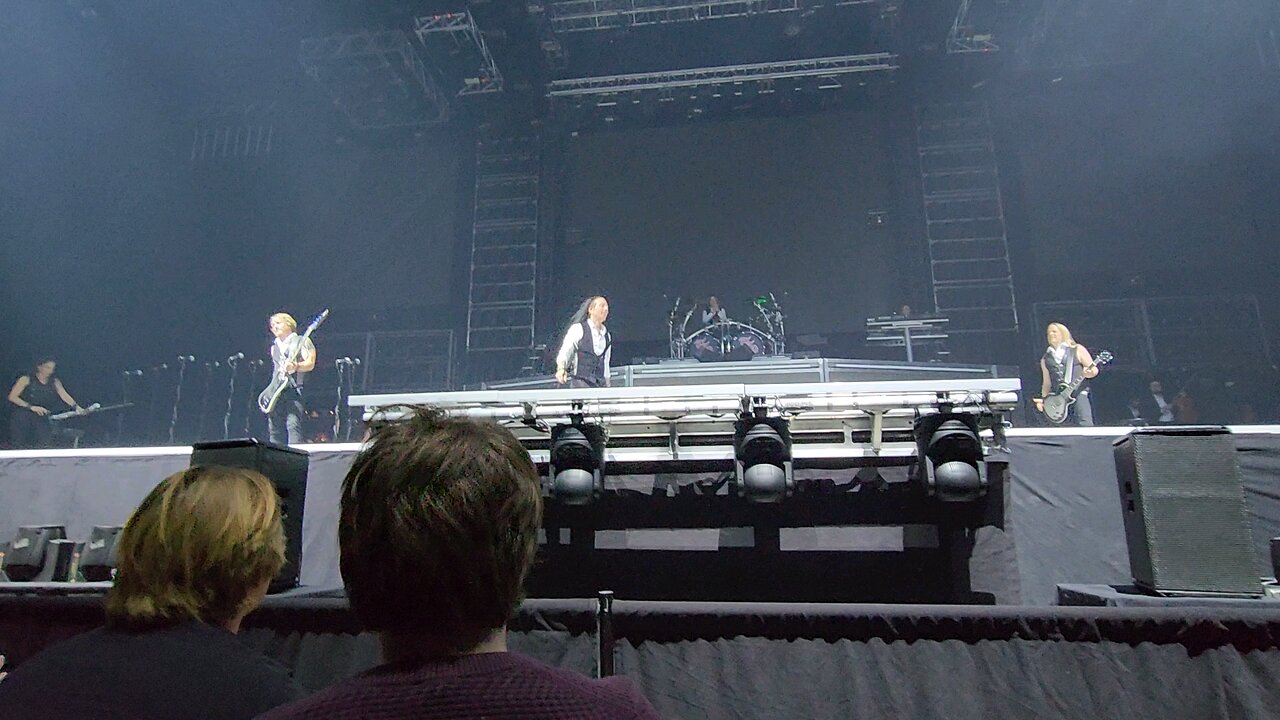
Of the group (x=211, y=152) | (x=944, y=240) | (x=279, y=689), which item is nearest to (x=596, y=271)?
(x=944, y=240)

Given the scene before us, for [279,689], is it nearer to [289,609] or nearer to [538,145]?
[289,609]

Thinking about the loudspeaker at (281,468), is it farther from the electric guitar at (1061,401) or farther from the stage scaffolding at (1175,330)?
the stage scaffolding at (1175,330)

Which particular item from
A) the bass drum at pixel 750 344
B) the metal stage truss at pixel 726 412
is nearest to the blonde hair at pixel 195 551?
the metal stage truss at pixel 726 412

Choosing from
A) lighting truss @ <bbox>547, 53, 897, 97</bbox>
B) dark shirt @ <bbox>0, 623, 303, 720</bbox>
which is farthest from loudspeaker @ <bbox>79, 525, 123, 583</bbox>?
lighting truss @ <bbox>547, 53, 897, 97</bbox>

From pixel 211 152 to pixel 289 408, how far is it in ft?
23.0

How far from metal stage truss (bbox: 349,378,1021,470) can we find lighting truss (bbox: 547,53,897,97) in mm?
8631

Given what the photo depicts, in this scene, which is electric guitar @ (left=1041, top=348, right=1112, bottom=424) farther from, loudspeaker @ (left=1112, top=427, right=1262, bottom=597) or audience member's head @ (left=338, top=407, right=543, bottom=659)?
audience member's head @ (left=338, top=407, right=543, bottom=659)

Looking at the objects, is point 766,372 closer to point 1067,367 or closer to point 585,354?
point 585,354

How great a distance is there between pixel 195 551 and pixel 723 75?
10792mm

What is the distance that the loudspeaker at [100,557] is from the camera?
2783mm

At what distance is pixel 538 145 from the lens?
1107 cm

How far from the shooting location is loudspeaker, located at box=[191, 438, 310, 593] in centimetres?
243

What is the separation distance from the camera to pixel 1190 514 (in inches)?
81.3

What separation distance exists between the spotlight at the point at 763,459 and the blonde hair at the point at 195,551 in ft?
5.38
